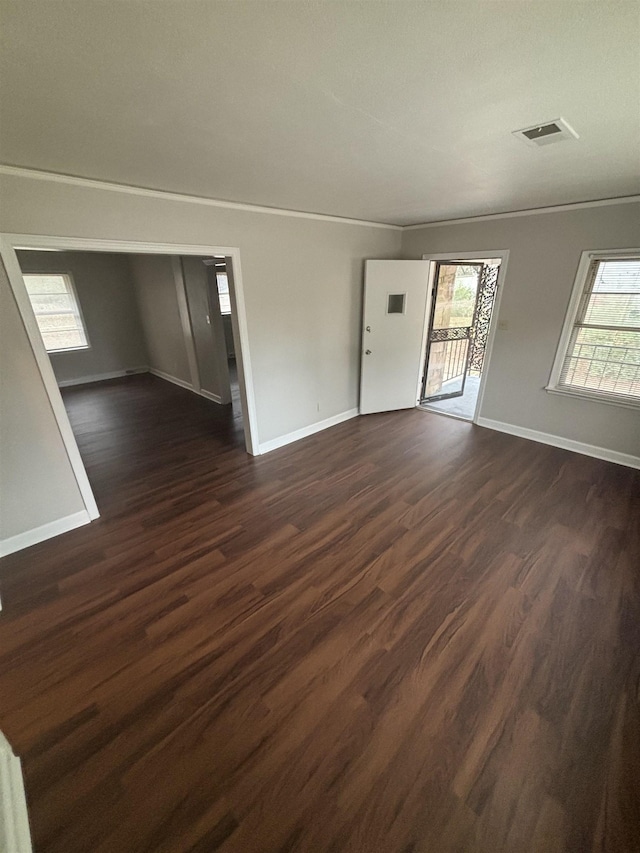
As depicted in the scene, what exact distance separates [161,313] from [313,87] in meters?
5.60

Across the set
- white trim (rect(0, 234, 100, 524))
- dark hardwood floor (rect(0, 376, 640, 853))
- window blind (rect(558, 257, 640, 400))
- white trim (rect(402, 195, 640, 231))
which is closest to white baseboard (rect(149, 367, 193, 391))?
dark hardwood floor (rect(0, 376, 640, 853))

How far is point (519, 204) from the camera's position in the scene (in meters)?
3.09

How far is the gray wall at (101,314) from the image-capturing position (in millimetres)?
5895

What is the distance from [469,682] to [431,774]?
1.40 feet

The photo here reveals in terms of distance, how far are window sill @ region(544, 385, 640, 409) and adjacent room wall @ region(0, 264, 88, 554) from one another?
15.3ft

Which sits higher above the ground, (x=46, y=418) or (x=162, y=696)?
(x=46, y=418)

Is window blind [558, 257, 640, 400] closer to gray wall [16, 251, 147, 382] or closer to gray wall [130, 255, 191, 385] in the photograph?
gray wall [130, 255, 191, 385]

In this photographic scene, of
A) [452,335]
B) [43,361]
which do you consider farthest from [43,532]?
[452,335]

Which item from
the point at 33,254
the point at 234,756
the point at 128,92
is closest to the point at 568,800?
the point at 234,756

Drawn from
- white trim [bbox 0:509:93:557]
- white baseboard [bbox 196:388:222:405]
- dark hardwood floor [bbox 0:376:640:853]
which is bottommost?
dark hardwood floor [bbox 0:376:640:853]

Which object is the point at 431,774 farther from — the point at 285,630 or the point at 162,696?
the point at 162,696

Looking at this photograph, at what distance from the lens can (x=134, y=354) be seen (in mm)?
6828

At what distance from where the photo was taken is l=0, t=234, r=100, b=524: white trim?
1.96 m

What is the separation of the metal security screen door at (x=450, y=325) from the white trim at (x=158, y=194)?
5.34ft
